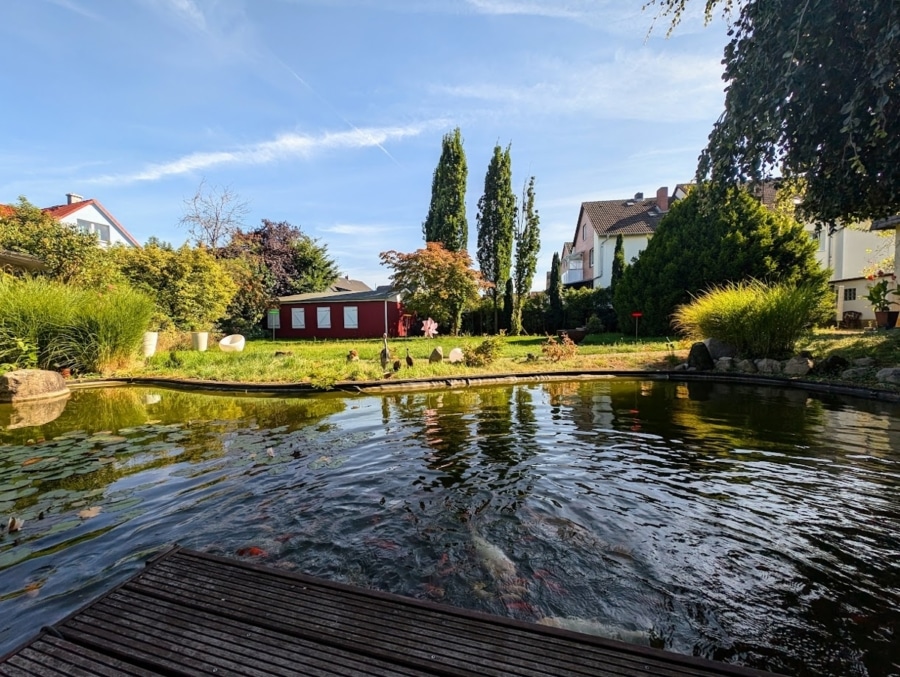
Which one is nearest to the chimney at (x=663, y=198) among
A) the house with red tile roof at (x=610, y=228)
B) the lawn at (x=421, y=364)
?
the house with red tile roof at (x=610, y=228)

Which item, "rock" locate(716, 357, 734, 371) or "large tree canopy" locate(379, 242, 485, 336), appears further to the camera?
"large tree canopy" locate(379, 242, 485, 336)

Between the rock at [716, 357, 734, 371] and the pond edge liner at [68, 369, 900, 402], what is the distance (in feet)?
1.76

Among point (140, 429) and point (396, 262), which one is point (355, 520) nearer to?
point (140, 429)

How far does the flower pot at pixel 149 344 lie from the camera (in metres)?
13.4

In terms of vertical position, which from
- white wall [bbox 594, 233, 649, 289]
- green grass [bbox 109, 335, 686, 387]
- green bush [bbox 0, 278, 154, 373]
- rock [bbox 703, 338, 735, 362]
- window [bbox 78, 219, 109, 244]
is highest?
window [bbox 78, 219, 109, 244]

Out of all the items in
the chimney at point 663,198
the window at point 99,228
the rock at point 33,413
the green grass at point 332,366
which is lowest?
the rock at point 33,413

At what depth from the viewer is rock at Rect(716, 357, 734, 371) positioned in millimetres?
10594

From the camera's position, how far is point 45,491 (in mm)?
3898

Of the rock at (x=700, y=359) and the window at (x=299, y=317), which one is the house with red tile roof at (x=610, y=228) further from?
the window at (x=299, y=317)

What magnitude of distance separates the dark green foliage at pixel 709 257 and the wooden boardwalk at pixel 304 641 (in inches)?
658

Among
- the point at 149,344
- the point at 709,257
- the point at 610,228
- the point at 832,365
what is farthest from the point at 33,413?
the point at 610,228

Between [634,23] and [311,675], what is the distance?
5585mm

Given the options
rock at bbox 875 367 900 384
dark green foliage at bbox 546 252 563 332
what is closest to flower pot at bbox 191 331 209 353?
dark green foliage at bbox 546 252 563 332

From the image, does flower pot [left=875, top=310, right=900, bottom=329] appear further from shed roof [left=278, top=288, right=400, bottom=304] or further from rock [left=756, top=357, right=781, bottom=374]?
shed roof [left=278, top=288, right=400, bottom=304]
